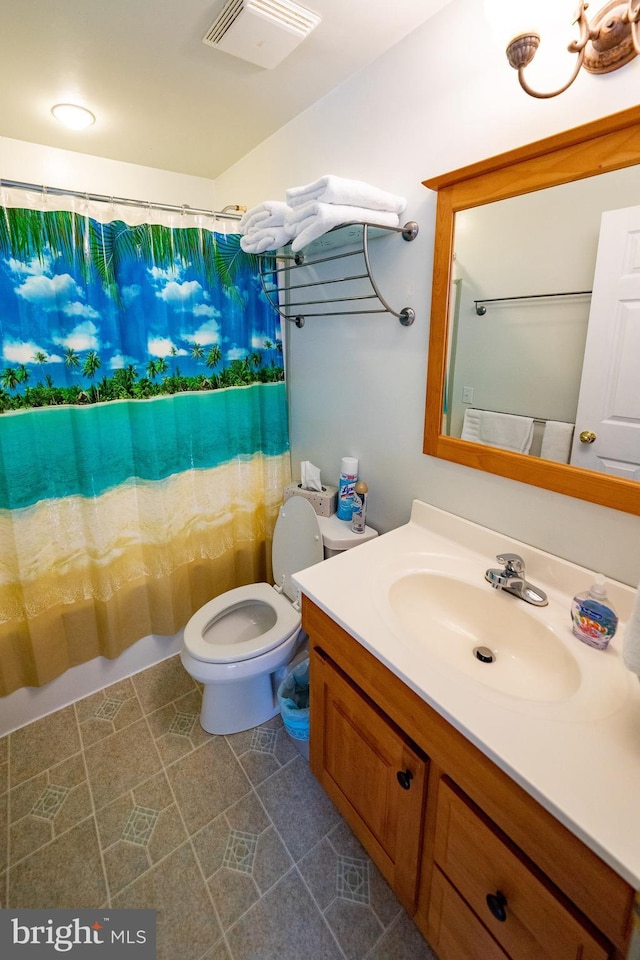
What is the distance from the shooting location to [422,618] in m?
1.15

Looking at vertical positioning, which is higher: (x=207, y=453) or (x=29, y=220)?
(x=29, y=220)

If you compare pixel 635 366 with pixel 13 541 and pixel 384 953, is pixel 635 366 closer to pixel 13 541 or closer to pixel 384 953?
pixel 384 953

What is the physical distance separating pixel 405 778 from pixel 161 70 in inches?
81.8

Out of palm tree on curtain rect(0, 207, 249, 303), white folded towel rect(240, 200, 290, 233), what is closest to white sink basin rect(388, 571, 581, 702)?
white folded towel rect(240, 200, 290, 233)

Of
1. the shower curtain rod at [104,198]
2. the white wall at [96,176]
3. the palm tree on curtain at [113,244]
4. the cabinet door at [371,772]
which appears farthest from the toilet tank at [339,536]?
the white wall at [96,176]

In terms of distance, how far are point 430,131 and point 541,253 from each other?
507mm

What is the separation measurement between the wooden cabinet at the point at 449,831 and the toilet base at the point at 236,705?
1.40 ft

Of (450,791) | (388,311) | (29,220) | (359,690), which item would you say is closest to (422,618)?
(359,690)

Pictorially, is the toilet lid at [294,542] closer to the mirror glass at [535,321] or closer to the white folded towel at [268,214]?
the mirror glass at [535,321]

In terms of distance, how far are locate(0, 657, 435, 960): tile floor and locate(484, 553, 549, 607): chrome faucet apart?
36.7 inches

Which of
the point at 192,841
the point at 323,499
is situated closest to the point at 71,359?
the point at 323,499

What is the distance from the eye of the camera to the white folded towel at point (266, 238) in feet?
4.37

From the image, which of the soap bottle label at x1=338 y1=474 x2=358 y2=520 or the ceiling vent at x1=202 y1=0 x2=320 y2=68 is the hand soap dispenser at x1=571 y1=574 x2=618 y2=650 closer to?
the soap bottle label at x1=338 y1=474 x2=358 y2=520

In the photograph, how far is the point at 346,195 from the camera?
1.14m
